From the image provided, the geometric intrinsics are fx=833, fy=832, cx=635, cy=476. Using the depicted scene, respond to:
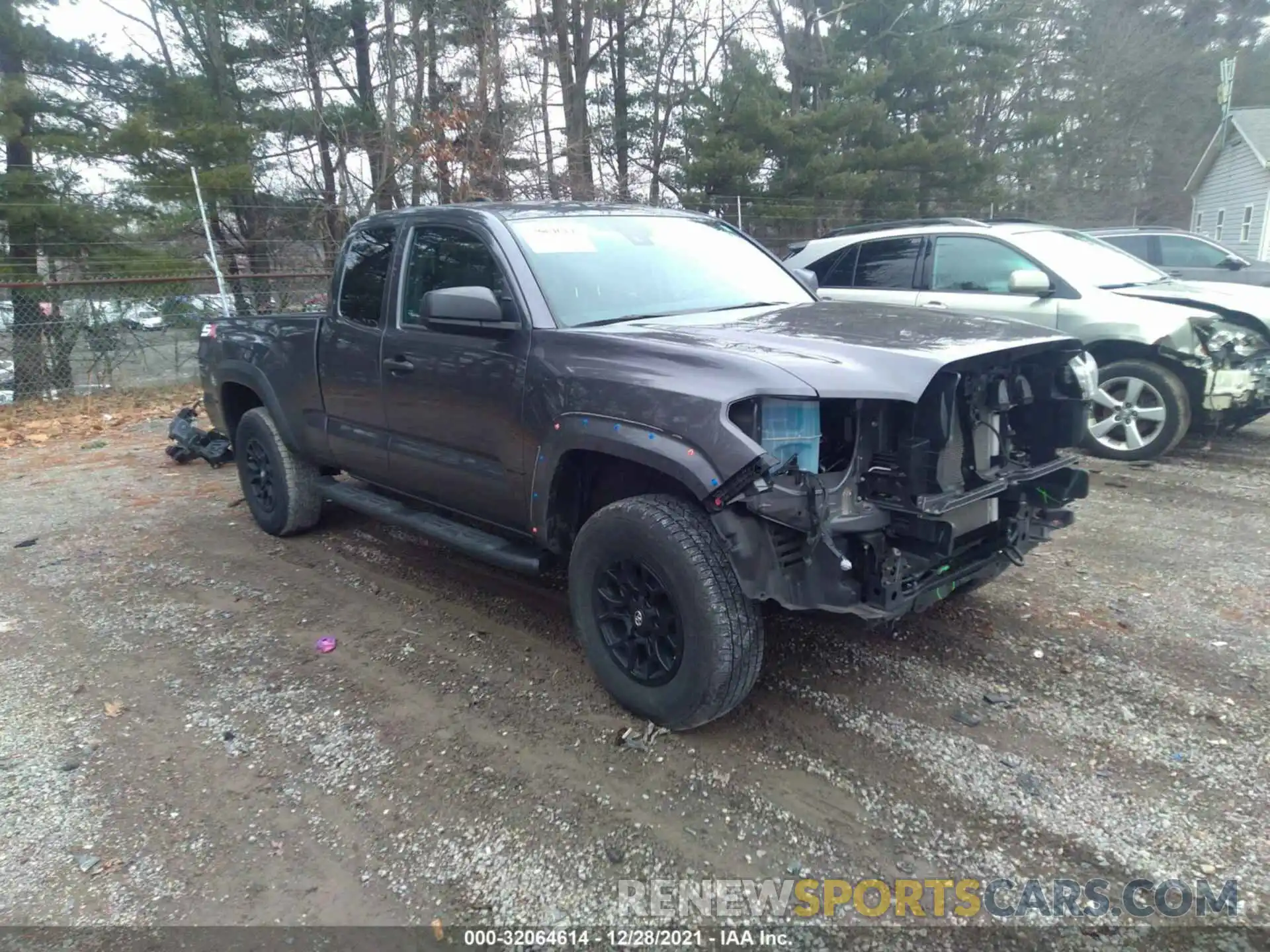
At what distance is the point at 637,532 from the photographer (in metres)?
2.93

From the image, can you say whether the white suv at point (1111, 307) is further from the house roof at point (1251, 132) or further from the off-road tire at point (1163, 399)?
the house roof at point (1251, 132)

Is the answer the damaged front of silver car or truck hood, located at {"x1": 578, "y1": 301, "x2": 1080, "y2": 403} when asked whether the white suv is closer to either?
the damaged front of silver car

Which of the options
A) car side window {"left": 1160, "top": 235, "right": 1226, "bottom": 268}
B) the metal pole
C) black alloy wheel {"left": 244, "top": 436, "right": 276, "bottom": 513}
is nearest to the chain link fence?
the metal pole

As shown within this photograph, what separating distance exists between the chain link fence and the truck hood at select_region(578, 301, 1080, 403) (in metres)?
8.92

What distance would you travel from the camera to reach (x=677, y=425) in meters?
2.77

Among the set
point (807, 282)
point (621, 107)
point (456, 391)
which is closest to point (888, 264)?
point (807, 282)

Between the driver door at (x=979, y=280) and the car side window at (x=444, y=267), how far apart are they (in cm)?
454

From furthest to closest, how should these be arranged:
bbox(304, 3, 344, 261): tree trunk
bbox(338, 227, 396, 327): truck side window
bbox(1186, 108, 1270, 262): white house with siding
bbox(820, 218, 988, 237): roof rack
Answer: bbox(1186, 108, 1270, 262): white house with siding < bbox(304, 3, 344, 261): tree trunk < bbox(820, 218, 988, 237): roof rack < bbox(338, 227, 396, 327): truck side window

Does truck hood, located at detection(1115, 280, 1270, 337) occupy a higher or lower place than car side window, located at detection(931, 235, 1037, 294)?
lower

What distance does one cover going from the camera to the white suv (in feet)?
20.3

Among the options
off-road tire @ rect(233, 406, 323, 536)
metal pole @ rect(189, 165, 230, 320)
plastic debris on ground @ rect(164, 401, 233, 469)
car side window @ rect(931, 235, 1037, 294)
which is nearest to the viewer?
off-road tire @ rect(233, 406, 323, 536)

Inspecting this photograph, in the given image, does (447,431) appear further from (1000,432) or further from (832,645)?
(1000,432)

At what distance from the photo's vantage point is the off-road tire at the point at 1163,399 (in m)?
6.24

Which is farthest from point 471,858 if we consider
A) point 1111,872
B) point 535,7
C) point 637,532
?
point 535,7
